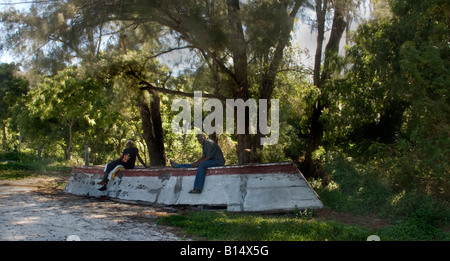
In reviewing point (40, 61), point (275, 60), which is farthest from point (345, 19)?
point (40, 61)

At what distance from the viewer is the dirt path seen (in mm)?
7035

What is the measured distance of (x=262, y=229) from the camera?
7500mm

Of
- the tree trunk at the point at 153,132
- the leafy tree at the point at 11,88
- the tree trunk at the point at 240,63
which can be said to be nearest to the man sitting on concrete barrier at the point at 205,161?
the tree trunk at the point at 240,63

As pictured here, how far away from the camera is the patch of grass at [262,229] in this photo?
22.6ft

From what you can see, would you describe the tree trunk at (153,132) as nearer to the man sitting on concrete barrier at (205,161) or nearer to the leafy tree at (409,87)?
the man sitting on concrete barrier at (205,161)

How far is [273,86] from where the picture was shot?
15.9 meters

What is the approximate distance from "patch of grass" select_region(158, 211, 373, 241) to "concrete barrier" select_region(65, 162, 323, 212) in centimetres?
73

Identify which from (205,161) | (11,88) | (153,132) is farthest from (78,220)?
(11,88)

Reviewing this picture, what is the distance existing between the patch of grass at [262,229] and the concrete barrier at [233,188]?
0.73 m

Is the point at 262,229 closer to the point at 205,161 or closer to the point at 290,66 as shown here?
the point at 205,161

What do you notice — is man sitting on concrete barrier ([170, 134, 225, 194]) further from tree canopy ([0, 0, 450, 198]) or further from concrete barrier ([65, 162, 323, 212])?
tree canopy ([0, 0, 450, 198])

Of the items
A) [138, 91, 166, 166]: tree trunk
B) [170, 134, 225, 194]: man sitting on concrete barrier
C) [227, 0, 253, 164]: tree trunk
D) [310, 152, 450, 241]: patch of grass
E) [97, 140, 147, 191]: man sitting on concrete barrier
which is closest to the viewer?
[310, 152, 450, 241]: patch of grass

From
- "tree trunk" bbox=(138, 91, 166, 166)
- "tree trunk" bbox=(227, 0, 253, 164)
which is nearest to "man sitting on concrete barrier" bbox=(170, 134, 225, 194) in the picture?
"tree trunk" bbox=(227, 0, 253, 164)
